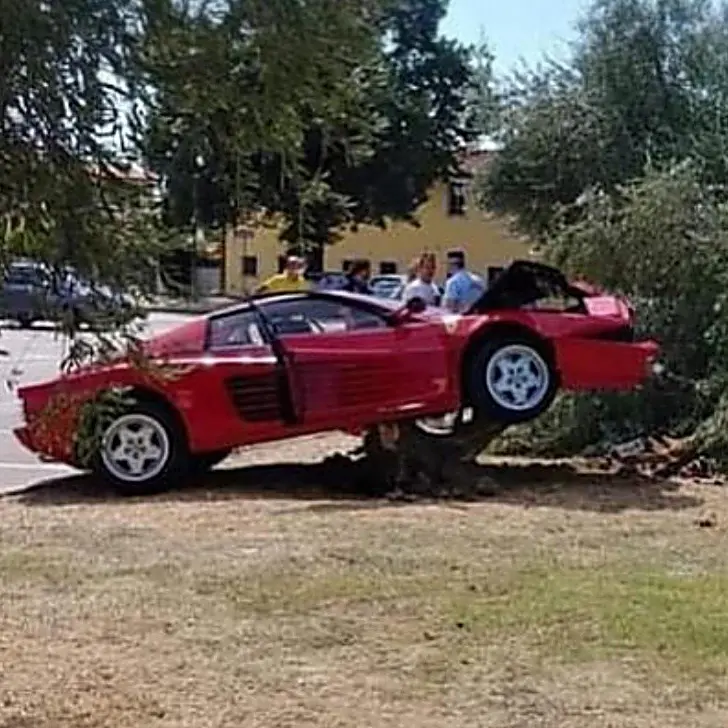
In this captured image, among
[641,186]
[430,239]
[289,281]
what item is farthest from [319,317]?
[430,239]

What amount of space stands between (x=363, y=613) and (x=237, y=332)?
449 cm

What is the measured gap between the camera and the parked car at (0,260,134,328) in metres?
5.04

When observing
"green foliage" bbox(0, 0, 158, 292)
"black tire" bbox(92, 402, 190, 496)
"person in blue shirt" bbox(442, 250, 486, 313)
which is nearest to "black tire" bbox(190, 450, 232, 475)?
"black tire" bbox(92, 402, 190, 496)

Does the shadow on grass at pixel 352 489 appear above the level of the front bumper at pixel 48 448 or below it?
below

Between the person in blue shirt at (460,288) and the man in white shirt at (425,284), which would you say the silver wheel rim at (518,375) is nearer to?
the man in white shirt at (425,284)

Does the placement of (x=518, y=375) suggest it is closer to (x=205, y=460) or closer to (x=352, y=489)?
(x=352, y=489)

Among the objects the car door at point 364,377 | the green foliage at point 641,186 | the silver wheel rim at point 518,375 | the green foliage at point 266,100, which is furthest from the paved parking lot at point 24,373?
the green foliage at point 641,186

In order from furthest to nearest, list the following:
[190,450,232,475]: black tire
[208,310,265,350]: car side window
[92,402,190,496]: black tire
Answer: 1. [190,450,232,475]: black tire
2. [208,310,265,350]: car side window
3. [92,402,190,496]: black tire

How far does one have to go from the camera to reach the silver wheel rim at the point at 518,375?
1161 centimetres

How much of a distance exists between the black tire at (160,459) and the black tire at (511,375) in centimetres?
196

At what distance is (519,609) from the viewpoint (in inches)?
296

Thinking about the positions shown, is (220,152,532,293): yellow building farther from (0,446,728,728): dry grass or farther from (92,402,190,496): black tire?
(0,446,728,728): dry grass

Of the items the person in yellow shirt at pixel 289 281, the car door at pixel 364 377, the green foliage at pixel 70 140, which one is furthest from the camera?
the person in yellow shirt at pixel 289 281

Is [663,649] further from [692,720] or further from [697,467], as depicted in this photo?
[697,467]
